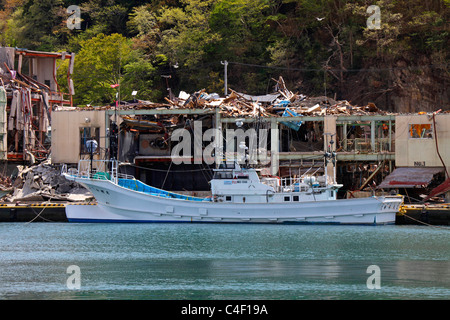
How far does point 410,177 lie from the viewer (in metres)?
49.7

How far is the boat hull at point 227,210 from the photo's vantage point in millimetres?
44688

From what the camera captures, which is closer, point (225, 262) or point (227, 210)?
point (225, 262)

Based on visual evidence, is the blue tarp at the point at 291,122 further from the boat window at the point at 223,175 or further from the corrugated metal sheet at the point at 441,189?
the corrugated metal sheet at the point at 441,189

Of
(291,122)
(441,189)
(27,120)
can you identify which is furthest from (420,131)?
(27,120)

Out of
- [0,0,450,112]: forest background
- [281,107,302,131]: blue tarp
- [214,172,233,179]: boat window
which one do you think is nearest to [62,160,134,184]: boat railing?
[214,172,233,179]: boat window

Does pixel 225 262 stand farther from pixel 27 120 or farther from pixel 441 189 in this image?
pixel 27 120

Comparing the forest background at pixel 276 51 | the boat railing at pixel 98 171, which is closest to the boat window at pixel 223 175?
the boat railing at pixel 98 171

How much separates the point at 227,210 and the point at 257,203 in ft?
6.30

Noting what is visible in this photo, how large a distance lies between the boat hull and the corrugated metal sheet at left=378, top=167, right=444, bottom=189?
5.19 m

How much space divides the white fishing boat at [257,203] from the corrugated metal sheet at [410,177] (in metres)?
5.29

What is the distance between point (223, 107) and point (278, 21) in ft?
72.4

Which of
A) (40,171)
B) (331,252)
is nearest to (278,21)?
(40,171)

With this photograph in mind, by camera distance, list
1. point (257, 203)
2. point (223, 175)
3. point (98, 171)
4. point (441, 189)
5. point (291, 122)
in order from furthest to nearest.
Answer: point (291, 122), point (98, 171), point (441, 189), point (223, 175), point (257, 203)

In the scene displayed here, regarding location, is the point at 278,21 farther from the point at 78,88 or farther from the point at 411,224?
the point at 411,224
